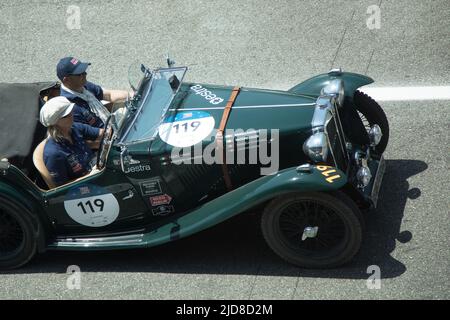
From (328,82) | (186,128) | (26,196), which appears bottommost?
(26,196)

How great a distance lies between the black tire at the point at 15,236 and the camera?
644 cm

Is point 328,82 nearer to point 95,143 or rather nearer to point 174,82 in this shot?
point 174,82

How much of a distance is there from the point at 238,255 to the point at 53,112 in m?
1.89

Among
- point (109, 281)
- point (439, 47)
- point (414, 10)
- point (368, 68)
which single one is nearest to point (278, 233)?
point (109, 281)

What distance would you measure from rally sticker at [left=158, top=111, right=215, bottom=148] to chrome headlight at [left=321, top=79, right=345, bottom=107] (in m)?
1.12

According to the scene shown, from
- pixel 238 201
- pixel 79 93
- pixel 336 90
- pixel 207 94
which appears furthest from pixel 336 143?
pixel 79 93

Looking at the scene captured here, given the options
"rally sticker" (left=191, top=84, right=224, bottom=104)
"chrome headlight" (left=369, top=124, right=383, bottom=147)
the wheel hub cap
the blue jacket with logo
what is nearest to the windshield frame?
"rally sticker" (left=191, top=84, right=224, bottom=104)

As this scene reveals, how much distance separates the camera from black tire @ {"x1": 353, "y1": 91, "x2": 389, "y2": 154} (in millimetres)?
7207

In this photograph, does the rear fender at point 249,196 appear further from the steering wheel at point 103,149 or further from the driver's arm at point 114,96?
the driver's arm at point 114,96

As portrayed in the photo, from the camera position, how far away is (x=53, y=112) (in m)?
6.33

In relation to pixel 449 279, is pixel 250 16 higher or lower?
higher

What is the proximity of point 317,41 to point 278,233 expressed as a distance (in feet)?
12.7

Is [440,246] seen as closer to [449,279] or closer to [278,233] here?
[449,279]

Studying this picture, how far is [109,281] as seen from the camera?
6.41m
